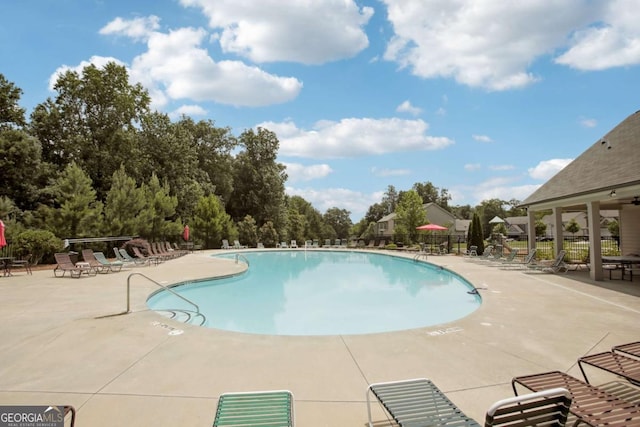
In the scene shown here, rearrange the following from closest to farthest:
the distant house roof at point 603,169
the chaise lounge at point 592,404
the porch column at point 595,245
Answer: the chaise lounge at point 592,404 → the distant house roof at point 603,169 → the porch column at point 595,245

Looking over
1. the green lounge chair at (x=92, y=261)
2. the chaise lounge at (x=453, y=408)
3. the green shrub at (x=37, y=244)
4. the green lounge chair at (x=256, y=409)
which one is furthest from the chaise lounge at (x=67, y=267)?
the chaise lounge at (x=453, y=408)

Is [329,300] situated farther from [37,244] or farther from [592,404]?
[37,244]

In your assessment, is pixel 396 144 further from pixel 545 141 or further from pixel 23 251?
pixel 23 251

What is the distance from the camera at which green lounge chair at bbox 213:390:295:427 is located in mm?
2652

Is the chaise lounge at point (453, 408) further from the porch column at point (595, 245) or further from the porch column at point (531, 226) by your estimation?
the porch column at point (531, 226)

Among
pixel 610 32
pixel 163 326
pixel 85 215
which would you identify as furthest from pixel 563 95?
→ pixel 85 215

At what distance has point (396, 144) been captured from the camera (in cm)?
2533

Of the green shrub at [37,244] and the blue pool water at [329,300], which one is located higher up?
the green shrub at [37,244]

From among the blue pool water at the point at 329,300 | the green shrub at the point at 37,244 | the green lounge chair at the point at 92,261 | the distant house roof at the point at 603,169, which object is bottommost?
the blue pool water at the point at 329,300

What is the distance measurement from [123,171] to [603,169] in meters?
23.2

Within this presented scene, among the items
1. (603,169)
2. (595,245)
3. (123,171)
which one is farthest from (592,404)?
(123,171)

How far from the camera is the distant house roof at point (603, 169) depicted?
1076 cm

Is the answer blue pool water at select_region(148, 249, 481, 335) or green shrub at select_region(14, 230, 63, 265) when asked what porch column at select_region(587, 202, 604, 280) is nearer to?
blue pool water at select_region(148, 249, 481, 335)

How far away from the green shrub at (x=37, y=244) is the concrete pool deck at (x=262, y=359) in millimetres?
8447
